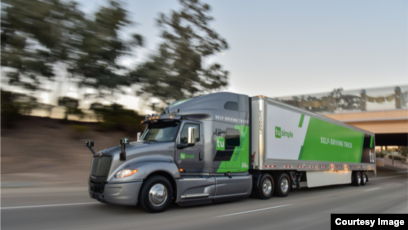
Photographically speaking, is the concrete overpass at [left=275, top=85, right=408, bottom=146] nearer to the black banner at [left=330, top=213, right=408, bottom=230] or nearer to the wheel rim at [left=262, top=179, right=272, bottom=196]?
the wheel rim at [left=262, top=179, right=272, bottom=196]

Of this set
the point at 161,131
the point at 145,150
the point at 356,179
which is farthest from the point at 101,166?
the point at 356,179

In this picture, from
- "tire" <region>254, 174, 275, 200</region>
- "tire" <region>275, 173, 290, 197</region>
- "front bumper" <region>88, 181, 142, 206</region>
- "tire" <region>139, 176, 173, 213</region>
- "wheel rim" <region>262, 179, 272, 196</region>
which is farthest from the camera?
"tire" <region>275, 173, 290, 197</region>

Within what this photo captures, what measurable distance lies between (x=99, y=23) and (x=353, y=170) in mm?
15970

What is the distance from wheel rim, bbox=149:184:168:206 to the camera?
7.82 m

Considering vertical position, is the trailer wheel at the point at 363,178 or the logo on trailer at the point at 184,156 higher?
the logo on trailer at the point at 184,156

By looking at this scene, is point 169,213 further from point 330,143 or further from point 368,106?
point 368,106

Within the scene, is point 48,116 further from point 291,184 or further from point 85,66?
point 291,184

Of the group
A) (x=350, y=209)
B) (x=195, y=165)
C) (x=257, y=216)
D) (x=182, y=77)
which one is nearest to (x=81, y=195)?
(x=195, y=165)

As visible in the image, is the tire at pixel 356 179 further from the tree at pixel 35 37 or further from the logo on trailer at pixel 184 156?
the tree at pixel 35 37

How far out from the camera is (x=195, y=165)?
901cm

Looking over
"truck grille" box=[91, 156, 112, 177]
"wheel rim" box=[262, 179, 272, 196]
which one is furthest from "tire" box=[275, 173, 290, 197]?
"truck grille" box=[91, 156, 112, 177]

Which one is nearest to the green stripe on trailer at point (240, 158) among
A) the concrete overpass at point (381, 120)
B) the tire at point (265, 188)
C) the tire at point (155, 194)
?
the tire at point (265, 188)

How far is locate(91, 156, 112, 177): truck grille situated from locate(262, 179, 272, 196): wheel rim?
18.6 ft

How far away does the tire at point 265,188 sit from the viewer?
10977 mm
